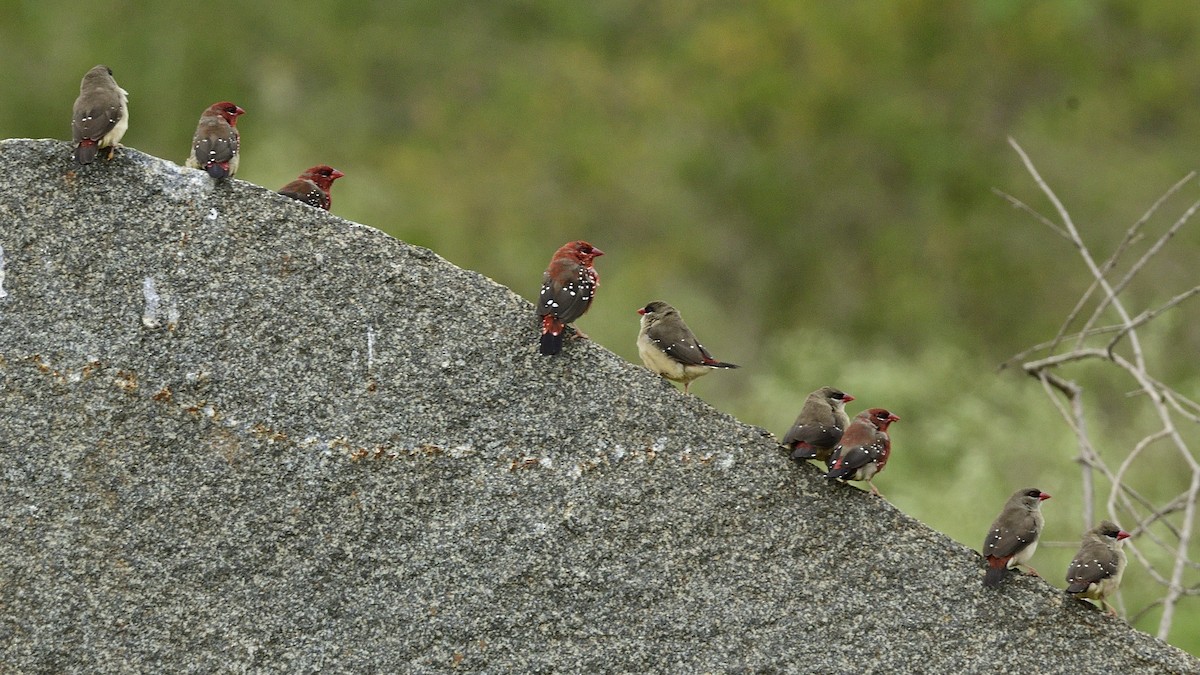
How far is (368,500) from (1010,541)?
2.23 m

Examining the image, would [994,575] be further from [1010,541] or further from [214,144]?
[214,144]

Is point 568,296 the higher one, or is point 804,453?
point 568,296

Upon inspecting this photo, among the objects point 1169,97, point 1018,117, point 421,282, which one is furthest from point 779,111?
point 421,282

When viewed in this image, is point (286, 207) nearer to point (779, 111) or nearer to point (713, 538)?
point (713, 538)

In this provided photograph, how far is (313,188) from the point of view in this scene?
602 cm

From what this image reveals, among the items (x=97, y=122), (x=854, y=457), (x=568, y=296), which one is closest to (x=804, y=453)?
(x=854, y=457)

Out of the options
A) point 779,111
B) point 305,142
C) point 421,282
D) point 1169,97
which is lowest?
point 421,282

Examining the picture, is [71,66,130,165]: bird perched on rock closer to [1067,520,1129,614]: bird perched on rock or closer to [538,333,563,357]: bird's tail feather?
[538,333,563,357]: bird's tail feather

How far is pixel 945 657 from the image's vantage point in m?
5.04

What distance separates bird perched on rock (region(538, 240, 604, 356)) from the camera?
17.3ft

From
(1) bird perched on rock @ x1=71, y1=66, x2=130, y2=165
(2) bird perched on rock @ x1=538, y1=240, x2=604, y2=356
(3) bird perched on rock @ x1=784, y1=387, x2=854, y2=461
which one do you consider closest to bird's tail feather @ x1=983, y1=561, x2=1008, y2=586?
(3) bird perched on rock @ x1=784, y1=387, x2=854, y2=461

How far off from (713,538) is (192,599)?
5.83 feet

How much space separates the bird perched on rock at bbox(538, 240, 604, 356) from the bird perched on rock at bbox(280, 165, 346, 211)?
3.22ft

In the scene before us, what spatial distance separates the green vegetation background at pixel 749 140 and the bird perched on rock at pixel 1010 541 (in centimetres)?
1269
